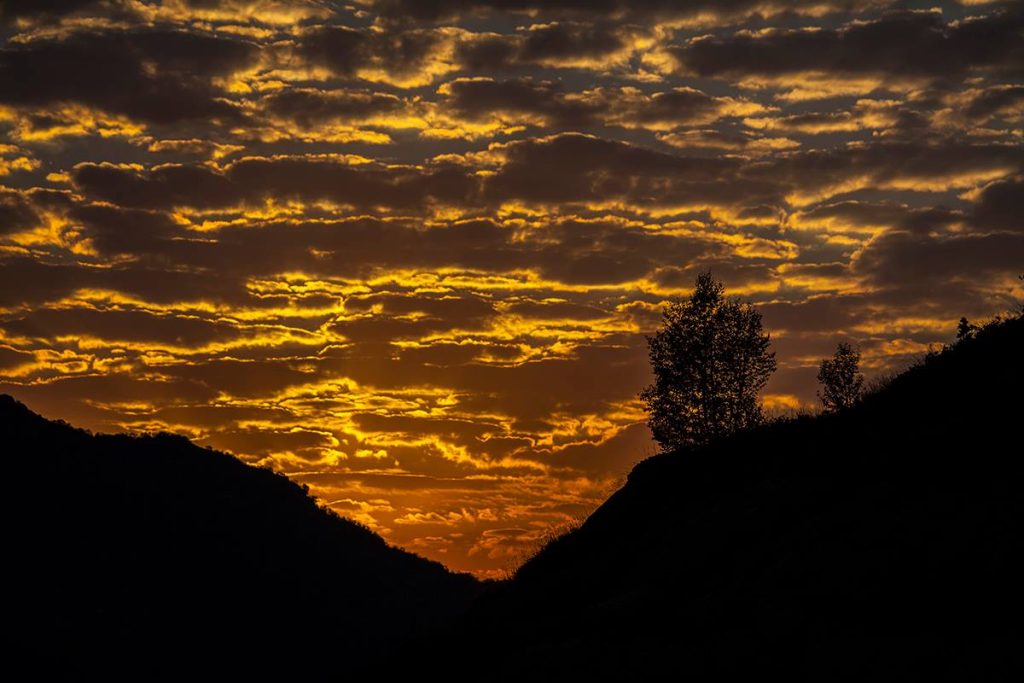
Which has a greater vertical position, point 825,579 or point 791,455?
point 791,455

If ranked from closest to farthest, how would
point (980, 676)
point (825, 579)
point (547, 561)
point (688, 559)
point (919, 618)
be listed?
point (980, 676) → point (919, 618) → point (825, 579) → point (688, 559) → point (547, 561)

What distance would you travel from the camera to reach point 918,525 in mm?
17609

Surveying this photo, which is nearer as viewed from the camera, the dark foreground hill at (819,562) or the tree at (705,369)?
the dark foreground hill at (819,562)

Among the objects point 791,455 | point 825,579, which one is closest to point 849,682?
point 825,579

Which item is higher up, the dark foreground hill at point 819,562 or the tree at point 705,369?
the tree at point 705,369

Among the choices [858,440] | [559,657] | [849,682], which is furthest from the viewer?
[858,440]

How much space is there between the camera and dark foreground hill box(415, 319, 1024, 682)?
15.0 metres

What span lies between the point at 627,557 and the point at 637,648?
6980mm

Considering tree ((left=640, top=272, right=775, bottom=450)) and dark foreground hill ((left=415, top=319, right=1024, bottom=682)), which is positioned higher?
tree ((left=640, top=272, right=775, bottom=450))

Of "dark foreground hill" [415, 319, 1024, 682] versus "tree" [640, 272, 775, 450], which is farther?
"tree" [640, 272, 775, 450]

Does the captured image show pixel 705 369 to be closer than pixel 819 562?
No

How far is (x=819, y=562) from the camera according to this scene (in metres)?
17.9

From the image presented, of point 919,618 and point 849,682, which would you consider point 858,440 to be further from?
point 849,682

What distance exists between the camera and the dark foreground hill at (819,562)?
15.0m
